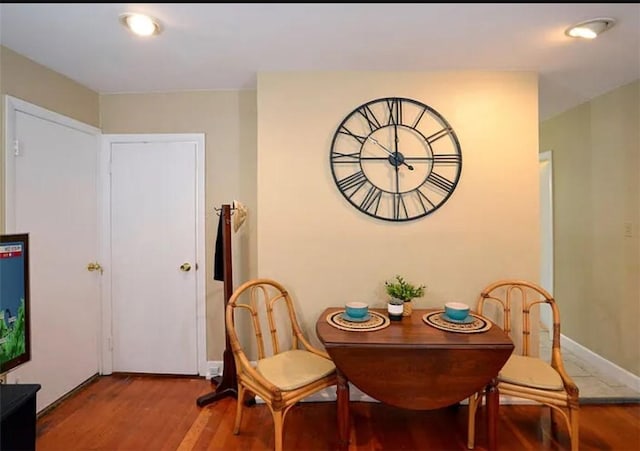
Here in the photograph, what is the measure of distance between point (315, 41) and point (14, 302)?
2036 millimetres

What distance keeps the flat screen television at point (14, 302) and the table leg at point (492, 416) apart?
235cm

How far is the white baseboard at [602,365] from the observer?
2.51 m

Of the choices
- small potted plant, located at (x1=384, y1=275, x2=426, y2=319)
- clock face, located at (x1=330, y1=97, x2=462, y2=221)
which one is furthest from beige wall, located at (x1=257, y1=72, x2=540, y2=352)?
small potted plant, located at (x1=384, y1=275, x2=426, y2=319)

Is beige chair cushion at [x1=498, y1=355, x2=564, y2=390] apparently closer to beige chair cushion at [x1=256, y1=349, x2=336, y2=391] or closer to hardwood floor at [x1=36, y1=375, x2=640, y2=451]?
hardwood floor at [x1=36, y1=375, x2=640, y2=451]

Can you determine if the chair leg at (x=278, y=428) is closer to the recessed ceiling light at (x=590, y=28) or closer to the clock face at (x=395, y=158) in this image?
the clock face at (x=395, y=158)

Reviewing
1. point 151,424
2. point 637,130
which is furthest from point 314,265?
point 637,130

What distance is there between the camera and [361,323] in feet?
6.55

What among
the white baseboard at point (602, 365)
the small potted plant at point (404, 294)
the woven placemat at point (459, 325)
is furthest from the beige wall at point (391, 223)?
the white baseboard at point (602, 365)

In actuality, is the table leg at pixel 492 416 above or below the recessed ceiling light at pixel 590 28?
below

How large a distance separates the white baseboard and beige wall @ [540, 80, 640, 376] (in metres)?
0.04

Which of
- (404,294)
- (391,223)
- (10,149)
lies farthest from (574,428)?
(10,149)

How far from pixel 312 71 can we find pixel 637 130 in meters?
2.40

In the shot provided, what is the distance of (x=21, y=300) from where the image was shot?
172cm

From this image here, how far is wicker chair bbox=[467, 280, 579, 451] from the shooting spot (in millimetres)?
1771
